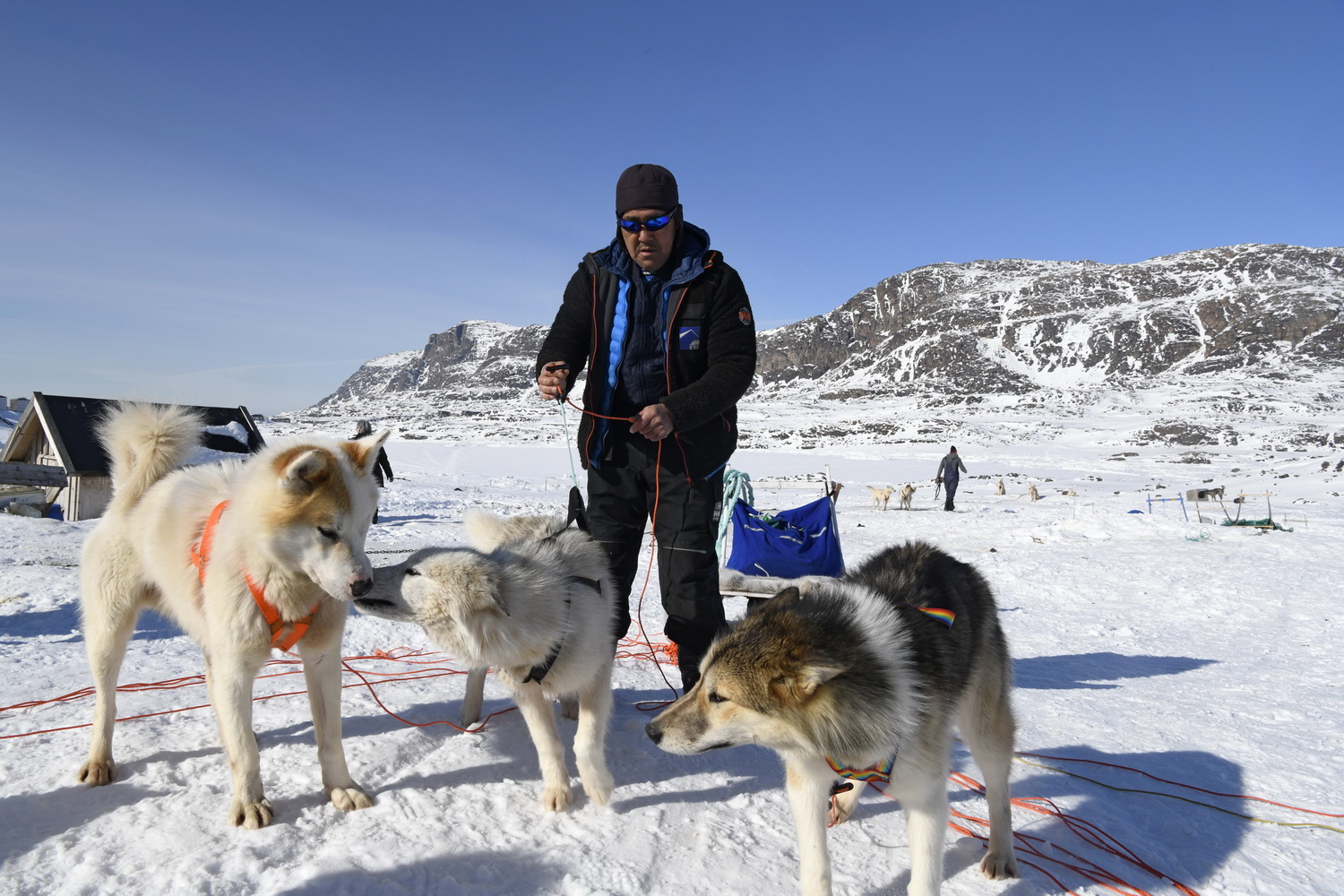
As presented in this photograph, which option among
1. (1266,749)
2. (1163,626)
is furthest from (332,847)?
(1163,626)

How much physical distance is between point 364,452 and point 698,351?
1619 millimetres

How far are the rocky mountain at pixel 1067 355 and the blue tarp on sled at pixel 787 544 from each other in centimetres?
5008

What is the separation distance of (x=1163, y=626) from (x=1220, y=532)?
6.70 m

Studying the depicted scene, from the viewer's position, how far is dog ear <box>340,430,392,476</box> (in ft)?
8.84

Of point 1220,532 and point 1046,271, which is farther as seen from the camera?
point 1046,271

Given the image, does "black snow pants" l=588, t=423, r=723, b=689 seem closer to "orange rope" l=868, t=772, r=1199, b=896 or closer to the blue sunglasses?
the blue sunglasses

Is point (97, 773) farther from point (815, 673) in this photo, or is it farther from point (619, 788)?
point (815, 673)

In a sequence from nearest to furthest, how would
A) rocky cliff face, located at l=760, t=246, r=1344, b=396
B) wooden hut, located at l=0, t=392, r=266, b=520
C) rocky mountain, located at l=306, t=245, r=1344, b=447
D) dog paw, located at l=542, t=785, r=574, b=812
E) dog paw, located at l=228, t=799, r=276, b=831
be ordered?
dog paw, located at l=228, t=799, r=276, b=831
dog paw, located at l=542, t=785, r=574, b=812
wooden hut, located at l=0, t=392, r=266, b=520
rocky mountain, located at l=306, t=245, r=1344, b=447
rocky cliff face, located at l=760, t=246, r=1344, b=396

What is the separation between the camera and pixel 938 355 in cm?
12544

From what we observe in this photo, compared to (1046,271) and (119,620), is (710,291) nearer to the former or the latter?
(119,620)

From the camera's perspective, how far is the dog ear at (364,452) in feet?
8.84

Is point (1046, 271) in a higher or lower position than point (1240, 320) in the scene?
higher

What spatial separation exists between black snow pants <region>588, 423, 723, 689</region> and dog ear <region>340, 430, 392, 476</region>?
3.77 ft

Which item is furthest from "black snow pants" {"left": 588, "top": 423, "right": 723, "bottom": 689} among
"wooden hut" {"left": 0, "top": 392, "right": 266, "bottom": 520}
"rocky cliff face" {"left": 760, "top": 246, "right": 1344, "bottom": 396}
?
"rocky cliff face" {"left": 760, "top": 246, "right": 1344, "bottom": 396}
